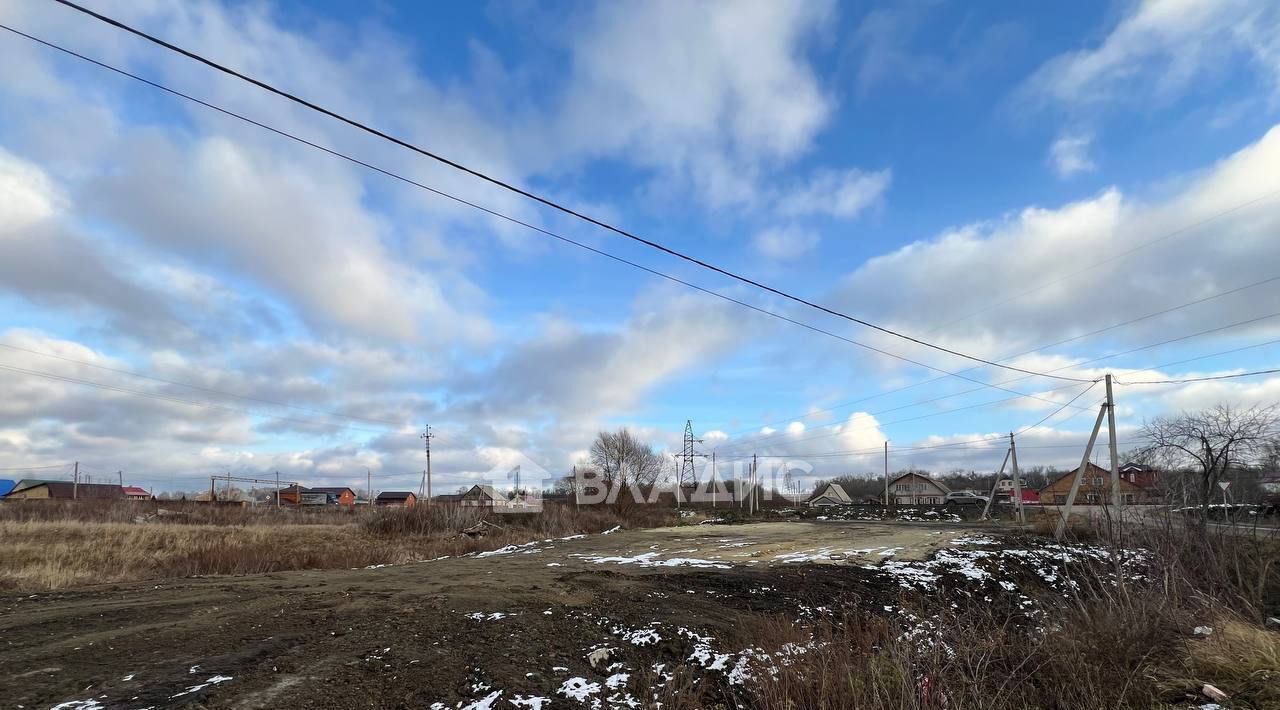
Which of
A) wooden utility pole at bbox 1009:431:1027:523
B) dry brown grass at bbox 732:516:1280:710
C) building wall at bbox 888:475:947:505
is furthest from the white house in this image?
dry brown grass at bbox 732:516:1280:710

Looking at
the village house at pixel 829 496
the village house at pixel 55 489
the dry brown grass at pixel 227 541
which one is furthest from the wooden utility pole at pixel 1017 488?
the village house at pixel 55 489

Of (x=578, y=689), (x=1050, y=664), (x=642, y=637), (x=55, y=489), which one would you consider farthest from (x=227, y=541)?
(x=55, y=489)

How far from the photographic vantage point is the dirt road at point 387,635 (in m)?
5.29

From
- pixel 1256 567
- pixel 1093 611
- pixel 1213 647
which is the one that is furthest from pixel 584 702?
pixel 1256 567

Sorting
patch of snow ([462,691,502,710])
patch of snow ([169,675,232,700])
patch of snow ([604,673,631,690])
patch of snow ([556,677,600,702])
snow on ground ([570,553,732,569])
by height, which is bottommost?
snow on ground ([570,553,732,569])

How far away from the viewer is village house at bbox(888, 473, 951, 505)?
87312 millimetres

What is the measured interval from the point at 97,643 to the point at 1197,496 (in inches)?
852

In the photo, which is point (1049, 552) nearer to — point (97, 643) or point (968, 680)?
point (968, 680)

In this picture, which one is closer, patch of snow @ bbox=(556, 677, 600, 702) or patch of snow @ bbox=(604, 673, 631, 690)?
patch of snow @ bbox=(556, 677, 600, 702)

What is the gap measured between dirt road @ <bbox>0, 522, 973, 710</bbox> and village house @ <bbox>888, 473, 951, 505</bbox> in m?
83.9

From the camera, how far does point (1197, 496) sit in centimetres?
1588

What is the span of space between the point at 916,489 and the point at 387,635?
94.8 m

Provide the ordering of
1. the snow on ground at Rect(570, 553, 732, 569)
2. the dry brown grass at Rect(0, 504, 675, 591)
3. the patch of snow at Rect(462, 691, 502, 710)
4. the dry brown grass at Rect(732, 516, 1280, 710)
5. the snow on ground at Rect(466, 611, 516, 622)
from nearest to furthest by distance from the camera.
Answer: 1. the dry brown grass at Rect(732, 516, 1280, 710)
2. the patch of snow at Rect(462, 691, 502, 710)
3. the snow on ground at Rect(466, 611, 516, 622)
4. the snow on ground at Rect(570, 553, 732, 569)
5. the dry brown grass at Rect(0, 504, 675, 591)

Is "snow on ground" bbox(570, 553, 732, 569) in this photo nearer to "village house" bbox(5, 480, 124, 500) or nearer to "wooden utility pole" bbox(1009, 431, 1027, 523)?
"wooden utility pole" bbox(1009, 431, 1027, 523)
